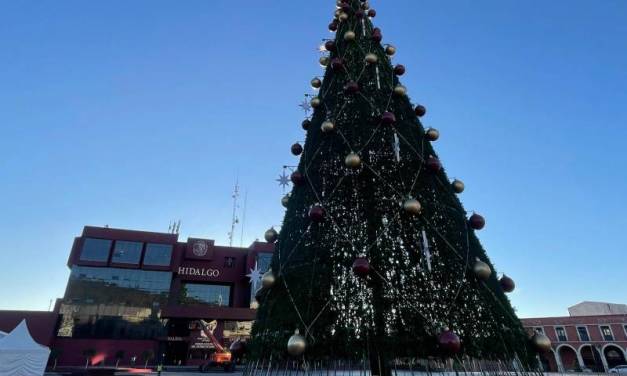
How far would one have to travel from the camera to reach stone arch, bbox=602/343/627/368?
38312 millimetres

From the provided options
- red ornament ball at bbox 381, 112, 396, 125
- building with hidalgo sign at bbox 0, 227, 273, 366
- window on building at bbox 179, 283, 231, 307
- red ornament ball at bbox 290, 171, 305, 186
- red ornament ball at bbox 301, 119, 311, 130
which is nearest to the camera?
red ornament ball at bbox 381, 112, 396, 125

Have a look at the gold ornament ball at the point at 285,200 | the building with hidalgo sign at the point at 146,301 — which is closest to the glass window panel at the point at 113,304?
the building with hidalgo sign at the point at 146,301

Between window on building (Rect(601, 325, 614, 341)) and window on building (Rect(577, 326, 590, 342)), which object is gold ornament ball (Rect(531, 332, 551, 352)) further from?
window on building (Rect(577, 326, 590, 342))

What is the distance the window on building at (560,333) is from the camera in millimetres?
42156

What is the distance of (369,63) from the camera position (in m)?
6.02

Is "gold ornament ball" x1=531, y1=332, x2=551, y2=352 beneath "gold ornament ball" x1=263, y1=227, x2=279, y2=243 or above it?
beneath

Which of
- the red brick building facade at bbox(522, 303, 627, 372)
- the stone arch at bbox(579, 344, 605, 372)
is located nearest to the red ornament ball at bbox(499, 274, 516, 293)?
the red brick building facade at bbox(522, 303, 627, 372)

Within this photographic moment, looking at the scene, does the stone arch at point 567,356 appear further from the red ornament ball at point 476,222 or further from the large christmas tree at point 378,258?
the large christmas tree at point 378,258

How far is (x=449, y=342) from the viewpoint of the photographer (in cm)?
306

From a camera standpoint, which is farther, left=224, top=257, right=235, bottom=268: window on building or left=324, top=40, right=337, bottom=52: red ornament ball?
left=224, top=257, right=235, bottom=268: window on building

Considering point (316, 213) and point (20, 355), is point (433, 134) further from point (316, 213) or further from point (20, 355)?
point (20, 355)

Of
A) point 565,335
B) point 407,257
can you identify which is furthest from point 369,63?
point 565,335

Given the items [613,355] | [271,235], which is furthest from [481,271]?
[613,355]

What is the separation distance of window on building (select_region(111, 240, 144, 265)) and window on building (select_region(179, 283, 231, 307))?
21.7 ft
